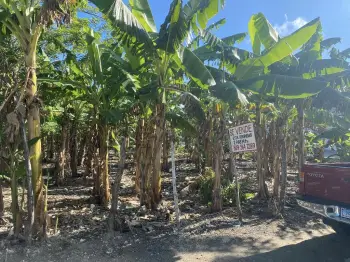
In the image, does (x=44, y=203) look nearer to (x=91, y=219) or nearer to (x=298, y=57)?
(x=91, y=219)

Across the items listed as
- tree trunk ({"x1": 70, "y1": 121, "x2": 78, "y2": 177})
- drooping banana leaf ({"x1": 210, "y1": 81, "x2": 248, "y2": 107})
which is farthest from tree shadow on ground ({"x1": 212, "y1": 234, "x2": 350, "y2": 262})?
tree trunk ({"x1": 70, "y1": 121, "x2": 78, "y2": 177})

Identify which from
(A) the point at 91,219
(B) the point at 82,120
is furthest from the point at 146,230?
(B) the point at 82,120

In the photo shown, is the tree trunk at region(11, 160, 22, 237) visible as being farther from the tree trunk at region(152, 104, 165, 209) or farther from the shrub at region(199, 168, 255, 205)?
the shrub at region(199, 168, 255, 205)

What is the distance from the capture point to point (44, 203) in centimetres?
618

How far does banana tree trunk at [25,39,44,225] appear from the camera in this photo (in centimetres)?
595

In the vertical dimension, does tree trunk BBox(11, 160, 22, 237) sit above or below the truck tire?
above

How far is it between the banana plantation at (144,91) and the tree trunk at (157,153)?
1.0 inches

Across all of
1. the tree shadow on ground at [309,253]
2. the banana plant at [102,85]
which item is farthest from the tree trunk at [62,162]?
the tree shadow on ground at [309,253]

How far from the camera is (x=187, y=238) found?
6.52m

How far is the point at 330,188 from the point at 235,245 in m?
2.00

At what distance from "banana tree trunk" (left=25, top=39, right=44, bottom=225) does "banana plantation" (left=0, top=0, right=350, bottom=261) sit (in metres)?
0.02

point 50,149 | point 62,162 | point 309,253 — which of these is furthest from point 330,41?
point 50,149

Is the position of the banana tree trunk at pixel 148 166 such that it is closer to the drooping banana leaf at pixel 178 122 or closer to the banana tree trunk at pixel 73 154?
the drooping banana leaf at pixel 178 122

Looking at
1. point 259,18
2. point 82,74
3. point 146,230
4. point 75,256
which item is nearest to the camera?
point 75,256
